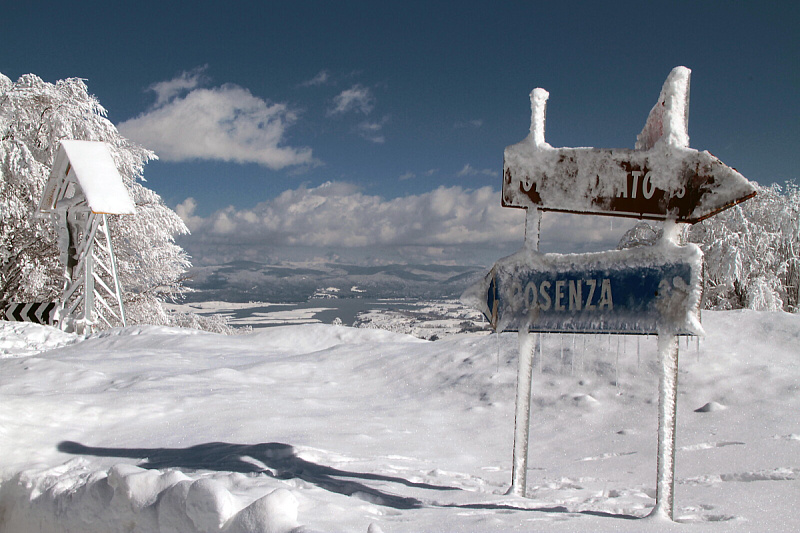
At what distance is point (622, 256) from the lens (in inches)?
131

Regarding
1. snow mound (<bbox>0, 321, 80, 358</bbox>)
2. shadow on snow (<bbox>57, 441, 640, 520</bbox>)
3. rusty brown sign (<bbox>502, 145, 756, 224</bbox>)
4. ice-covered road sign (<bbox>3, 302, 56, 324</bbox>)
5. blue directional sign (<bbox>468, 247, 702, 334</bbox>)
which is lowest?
shadow on snow (<bbox>57, 441, 640, 520</bbox>)

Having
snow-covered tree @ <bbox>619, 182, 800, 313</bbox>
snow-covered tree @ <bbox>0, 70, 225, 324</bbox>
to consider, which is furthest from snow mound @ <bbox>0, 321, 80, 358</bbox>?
snow-covered tree @ <bbox>619, 182, 800, 313</bbox>

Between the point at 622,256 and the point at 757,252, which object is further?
the point at 757,252

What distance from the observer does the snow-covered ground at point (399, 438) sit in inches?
116


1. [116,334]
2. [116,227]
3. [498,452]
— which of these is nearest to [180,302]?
[116,227]

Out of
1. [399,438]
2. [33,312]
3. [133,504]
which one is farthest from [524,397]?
[33,312]

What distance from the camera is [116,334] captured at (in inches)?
358

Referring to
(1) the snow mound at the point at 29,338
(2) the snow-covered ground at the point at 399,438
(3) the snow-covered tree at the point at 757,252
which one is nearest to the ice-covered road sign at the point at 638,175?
(2) the snow-covered ground at the point at 399,438

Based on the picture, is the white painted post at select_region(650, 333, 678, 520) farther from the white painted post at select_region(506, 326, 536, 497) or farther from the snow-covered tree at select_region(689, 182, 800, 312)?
the snow-covered tree at select_region(689, 182, 800, 312)

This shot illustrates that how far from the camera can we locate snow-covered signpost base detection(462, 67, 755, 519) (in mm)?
3180

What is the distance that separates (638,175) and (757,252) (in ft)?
54.1

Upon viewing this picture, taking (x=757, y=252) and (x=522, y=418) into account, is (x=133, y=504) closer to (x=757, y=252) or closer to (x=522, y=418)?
(x=522, y=418)

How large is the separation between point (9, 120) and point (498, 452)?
619 inches

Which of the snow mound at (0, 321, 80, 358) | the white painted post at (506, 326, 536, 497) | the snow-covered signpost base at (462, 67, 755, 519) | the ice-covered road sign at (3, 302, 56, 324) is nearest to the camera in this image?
the snow-covered signpost base at (462, 67, 755, 519)
